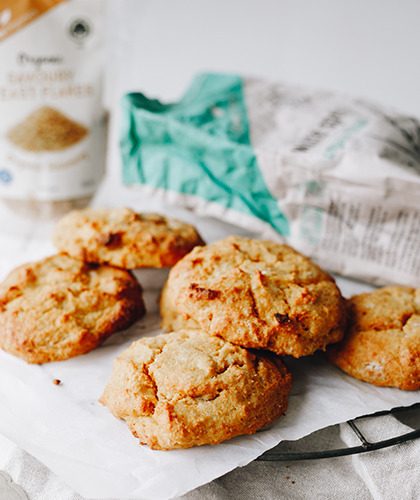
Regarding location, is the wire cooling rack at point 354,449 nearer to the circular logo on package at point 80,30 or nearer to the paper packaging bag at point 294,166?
the paper packaging bag at point 294,166

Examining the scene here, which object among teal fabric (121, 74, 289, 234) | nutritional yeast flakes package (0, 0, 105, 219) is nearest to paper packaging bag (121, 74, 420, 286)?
teal fabric (121, 74, 289, 234)

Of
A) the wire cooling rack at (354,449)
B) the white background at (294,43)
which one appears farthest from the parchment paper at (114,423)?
the white background at (294,43)

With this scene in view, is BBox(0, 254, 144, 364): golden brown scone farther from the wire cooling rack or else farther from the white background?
the white background

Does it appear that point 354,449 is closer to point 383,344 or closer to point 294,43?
point 383,344

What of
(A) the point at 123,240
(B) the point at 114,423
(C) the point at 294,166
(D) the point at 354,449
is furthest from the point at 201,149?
(D) the point at 354,449

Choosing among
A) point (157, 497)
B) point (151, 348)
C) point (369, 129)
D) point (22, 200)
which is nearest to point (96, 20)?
point (22, 200)

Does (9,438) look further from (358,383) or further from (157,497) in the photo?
(358,383)
